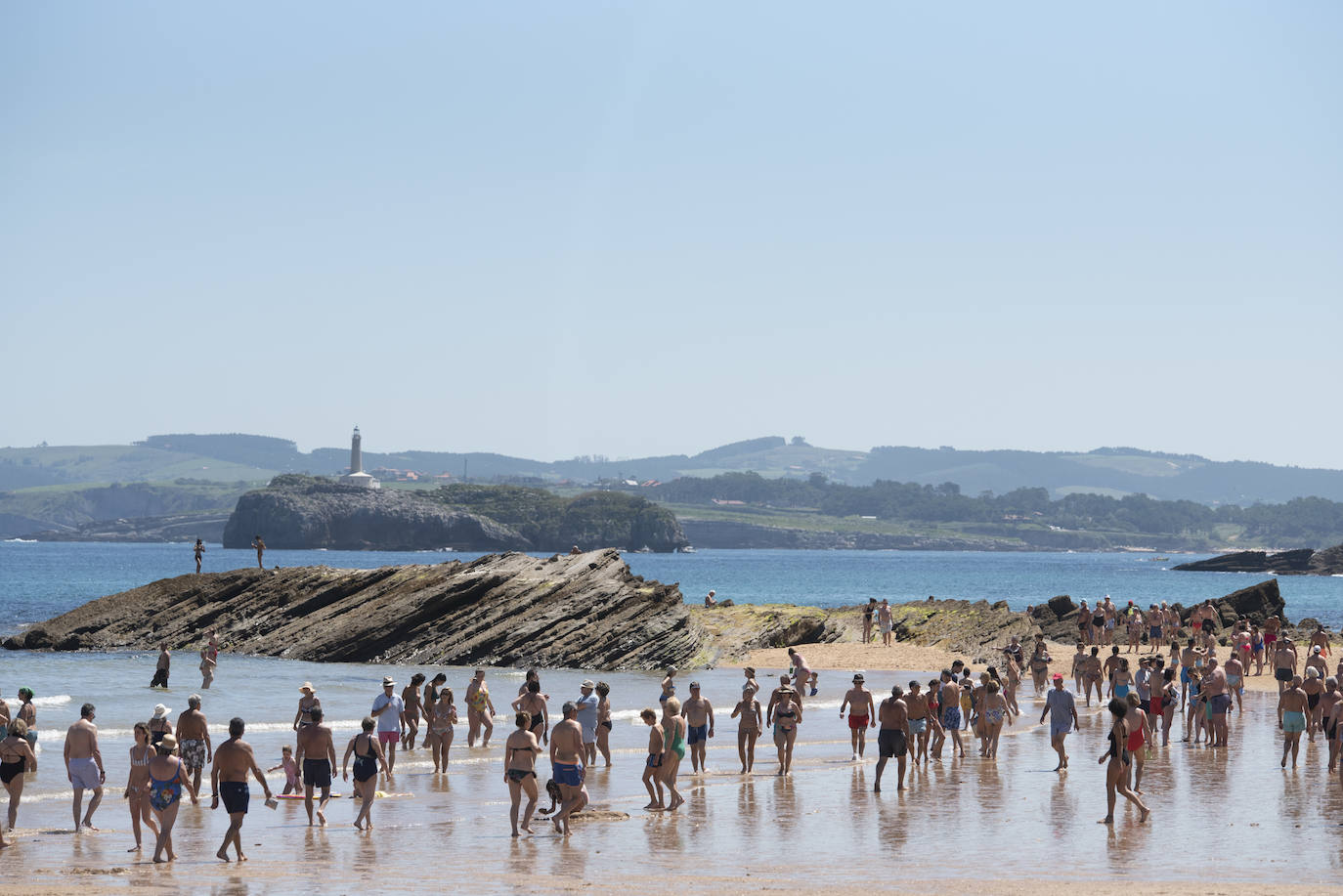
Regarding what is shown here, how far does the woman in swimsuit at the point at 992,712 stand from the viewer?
74.9 feet

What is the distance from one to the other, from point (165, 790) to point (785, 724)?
9.74 meters

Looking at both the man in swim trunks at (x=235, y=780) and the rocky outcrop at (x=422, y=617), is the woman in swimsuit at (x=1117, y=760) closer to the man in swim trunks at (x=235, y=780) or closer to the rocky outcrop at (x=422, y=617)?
the man in swim trunks at (x=235, y=780)

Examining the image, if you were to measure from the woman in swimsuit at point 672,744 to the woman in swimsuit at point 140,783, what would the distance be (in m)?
6.56

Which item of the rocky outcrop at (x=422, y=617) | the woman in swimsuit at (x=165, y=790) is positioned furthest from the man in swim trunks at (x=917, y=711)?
the rocky outcrop at (x=422, y=617)

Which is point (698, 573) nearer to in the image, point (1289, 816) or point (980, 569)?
point (980, 569)

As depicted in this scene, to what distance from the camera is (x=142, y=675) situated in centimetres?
3928

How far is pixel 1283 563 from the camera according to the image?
162 m

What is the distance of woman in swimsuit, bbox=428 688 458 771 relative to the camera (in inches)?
848

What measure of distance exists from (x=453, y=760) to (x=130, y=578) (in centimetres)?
10443

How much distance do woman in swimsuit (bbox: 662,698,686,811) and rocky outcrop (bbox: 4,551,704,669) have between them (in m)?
22.8

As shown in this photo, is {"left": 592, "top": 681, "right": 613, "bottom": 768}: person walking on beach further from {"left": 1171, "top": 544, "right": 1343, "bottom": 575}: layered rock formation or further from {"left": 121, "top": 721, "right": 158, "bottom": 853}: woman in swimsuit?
{"left": 1171, "top": 544, "right": 1343, "bottom": 575}: layered rock formation

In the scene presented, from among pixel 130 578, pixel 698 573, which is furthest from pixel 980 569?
pixel 130 578

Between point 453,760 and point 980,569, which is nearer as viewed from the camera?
point 453,760

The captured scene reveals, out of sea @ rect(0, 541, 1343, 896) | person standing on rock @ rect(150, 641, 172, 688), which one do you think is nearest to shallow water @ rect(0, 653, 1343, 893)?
sea @ rect(0, 541, 1343, 896)
